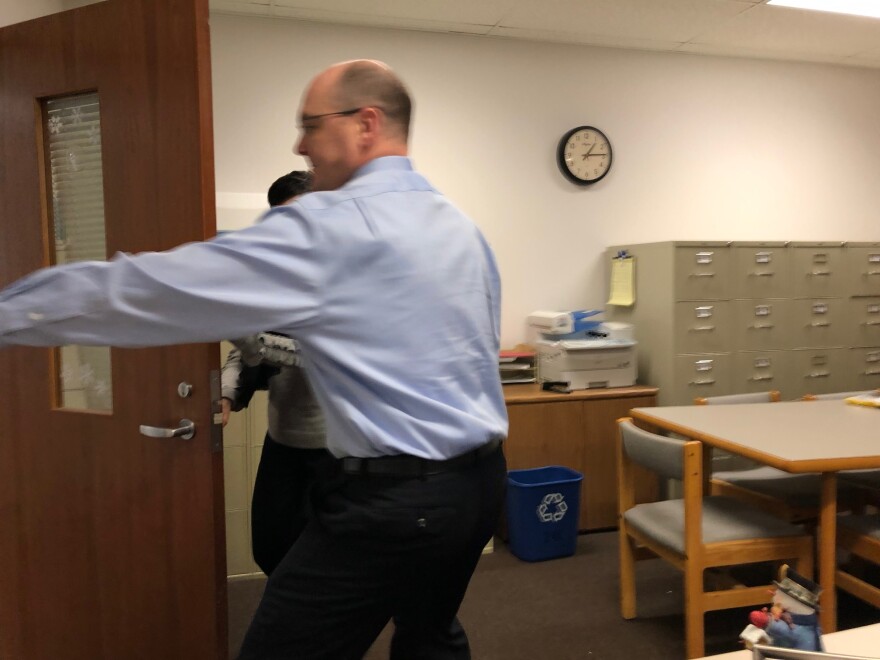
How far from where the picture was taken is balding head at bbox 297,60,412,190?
4.01ft

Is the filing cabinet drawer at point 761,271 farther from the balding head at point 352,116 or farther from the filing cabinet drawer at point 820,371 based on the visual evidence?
the balding head at point 352,116

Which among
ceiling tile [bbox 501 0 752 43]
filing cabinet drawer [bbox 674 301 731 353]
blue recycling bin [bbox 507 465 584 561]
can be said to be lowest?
blue recycling bin [bbox 507 465 584 561]

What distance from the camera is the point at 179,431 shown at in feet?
5.40

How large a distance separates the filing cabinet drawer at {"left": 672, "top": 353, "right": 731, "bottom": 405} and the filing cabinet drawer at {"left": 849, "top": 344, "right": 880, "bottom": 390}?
2.86ft

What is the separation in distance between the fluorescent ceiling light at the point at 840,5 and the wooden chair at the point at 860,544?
253 centimetres

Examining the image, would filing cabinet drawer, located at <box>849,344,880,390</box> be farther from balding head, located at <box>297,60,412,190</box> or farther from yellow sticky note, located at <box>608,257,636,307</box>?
balding head, located at <box>297,60,412,190</box>

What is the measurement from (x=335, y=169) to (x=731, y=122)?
12.4 feet

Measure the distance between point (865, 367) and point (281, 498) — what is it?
11.6 ft

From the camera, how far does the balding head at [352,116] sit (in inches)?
48.1

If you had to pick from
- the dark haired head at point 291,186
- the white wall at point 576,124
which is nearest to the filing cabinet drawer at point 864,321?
the white wall at point 576,124

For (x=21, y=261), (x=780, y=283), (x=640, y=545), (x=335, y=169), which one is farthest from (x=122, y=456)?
(x=780, y=283)

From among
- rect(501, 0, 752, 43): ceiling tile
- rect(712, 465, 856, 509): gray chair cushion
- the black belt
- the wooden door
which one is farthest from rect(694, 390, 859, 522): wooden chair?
the wooden door

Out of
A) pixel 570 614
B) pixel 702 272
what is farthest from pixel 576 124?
pixel 570 614

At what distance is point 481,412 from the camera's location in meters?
1.22
